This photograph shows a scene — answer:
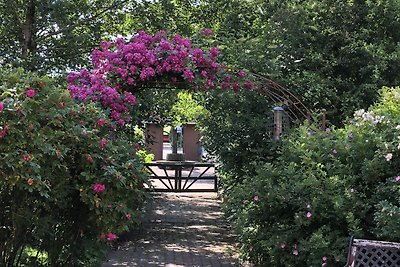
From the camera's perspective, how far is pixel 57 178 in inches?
164

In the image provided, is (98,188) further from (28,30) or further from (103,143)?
(28,30)

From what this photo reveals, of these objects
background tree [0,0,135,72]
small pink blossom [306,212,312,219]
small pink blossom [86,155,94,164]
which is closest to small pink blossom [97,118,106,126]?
small pink blossom [86,155,94,164]

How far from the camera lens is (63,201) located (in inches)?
171

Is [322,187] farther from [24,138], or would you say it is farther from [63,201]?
[24,138]

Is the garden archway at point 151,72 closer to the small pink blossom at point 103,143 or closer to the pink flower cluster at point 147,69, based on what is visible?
the pink flower cluster at point 147,69

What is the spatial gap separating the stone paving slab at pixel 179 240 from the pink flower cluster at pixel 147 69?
7.43 ft

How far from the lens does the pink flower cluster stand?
20.7 feet

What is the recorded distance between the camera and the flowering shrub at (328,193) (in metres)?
5.03

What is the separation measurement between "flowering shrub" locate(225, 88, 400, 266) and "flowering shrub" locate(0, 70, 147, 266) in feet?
5.06

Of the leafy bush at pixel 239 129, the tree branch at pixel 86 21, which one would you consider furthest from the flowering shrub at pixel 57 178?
the tree branch at pixel 86 21

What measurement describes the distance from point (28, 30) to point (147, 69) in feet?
12.3

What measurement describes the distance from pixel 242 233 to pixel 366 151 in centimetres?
178

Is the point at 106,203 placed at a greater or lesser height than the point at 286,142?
lesser

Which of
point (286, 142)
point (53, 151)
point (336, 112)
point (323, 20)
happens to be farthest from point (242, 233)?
point (323, 20)
